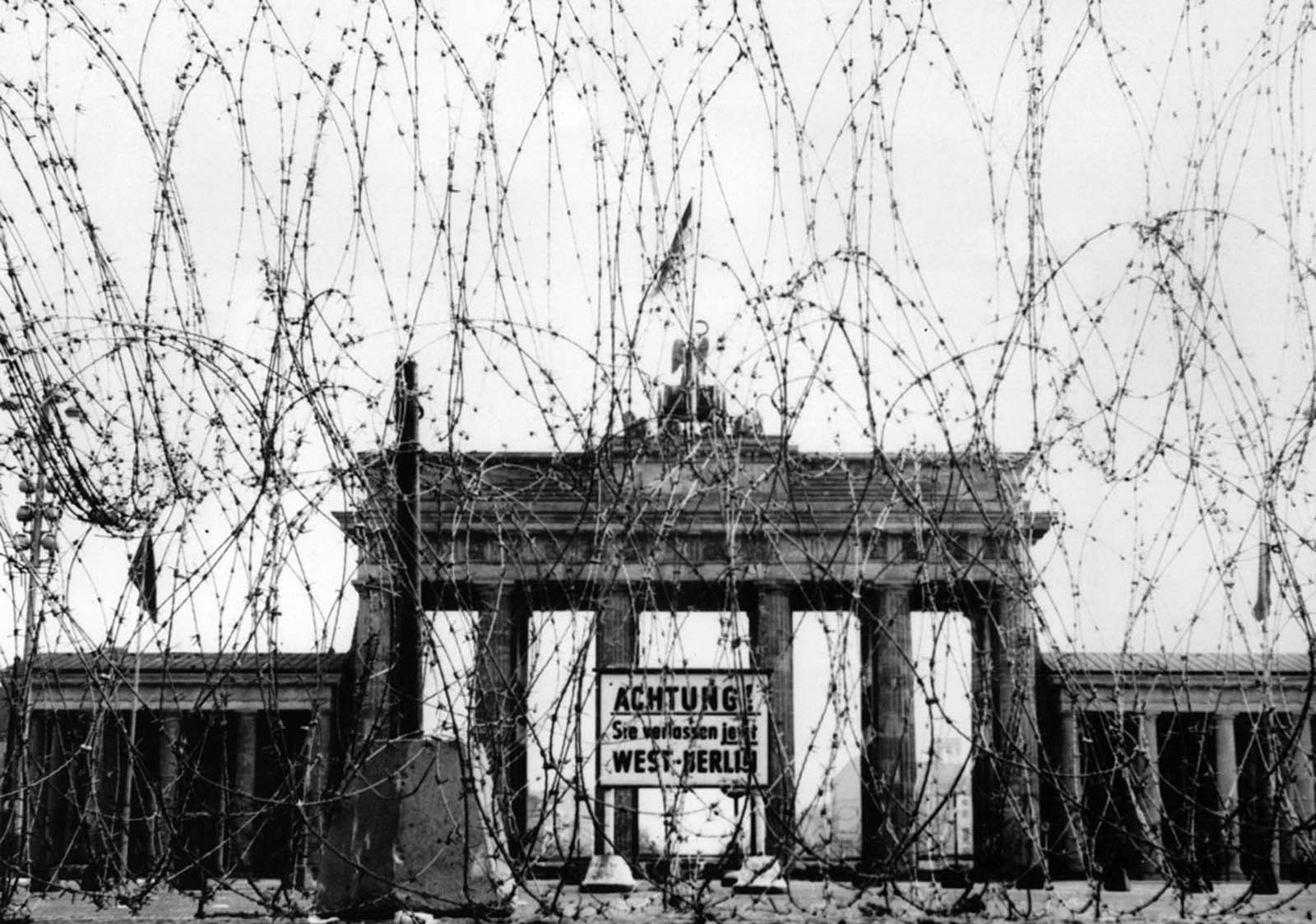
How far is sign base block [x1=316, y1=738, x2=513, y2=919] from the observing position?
692 centimetres

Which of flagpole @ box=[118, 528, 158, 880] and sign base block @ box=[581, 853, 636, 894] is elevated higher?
flagpole @ box=[118, 528, 158, 880]

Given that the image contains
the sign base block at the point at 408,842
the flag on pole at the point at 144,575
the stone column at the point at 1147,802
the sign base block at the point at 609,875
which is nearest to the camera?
the stone column at the point at 1147,802

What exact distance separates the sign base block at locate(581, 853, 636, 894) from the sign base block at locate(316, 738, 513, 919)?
7.35m

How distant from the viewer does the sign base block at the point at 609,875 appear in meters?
15.2

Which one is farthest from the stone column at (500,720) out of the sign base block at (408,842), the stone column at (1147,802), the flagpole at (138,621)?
the stone column at (1147,802)

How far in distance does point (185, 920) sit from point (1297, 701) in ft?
124

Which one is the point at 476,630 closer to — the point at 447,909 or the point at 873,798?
the point at 447,909

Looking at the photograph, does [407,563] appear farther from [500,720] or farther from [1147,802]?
[1147,802]

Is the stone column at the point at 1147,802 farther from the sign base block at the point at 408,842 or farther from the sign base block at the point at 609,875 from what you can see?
the sign base block at the point at 609,875


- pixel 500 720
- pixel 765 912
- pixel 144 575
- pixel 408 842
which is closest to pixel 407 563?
pixel 500 720

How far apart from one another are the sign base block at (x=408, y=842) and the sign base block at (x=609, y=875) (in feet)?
24.1

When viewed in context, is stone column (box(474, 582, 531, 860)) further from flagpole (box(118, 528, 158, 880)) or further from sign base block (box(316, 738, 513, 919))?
flagpole (box(118, 528, 158, 880))

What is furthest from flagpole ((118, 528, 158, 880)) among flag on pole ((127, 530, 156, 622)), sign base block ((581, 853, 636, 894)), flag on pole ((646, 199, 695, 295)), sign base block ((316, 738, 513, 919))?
sign base block ((581, 853, 636, 894))

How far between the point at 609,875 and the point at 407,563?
1280cm
